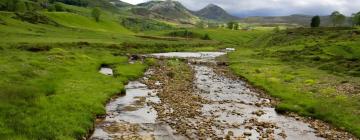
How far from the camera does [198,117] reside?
37.8 meters

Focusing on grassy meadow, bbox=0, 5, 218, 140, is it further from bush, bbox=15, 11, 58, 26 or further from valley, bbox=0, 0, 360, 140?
bush, bbox=15, 11, 58, 26

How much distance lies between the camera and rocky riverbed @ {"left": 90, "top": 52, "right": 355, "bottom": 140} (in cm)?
3231

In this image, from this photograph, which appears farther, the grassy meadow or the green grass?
the grassy meadow

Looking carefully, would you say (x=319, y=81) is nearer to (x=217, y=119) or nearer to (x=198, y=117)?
(x=217, y=119)

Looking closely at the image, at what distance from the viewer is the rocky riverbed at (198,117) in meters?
32.3

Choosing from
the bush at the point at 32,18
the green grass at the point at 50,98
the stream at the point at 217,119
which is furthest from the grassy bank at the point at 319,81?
the bush at the point at 32,18

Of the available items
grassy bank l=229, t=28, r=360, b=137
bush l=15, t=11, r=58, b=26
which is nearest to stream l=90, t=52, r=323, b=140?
grassy bank l=229, t=28, r=360, b=137

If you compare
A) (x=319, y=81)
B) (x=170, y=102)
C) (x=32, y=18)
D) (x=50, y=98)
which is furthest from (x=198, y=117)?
(x=32, y=18)

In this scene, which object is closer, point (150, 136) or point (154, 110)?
point (150, 136)

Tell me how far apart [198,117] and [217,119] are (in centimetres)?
180

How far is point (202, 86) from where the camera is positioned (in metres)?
58.2

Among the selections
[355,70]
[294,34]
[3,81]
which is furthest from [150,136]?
[294,34]

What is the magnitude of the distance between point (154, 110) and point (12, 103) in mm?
13817

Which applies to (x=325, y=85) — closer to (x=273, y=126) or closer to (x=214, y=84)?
(x=214, y=84)
